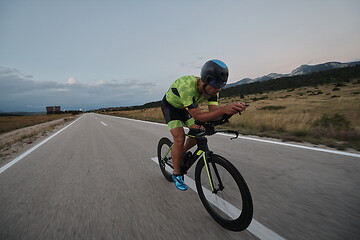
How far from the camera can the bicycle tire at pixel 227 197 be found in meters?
1.67

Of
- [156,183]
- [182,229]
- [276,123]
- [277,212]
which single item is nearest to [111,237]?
[182,229]

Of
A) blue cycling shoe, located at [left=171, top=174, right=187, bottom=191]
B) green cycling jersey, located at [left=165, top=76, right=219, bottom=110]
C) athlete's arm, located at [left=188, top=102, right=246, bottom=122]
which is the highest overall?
green cycling jersey, located at [left=165, top=76, right=219, bottom=110]

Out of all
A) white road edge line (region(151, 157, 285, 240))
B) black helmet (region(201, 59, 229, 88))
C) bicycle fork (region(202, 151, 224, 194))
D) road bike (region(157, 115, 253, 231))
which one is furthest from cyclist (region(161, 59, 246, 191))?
white road edge line (region(151, 157, 285, 240))

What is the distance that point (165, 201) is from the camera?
93.7 inches

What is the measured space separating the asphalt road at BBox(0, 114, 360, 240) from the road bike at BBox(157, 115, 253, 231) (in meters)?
0.12

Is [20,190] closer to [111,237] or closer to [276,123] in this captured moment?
[111,237]

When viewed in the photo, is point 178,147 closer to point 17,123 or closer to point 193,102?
point 193,102

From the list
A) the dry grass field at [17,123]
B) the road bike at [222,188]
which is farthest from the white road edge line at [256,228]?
the dry grass field at [17,123]

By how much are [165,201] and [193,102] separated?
1.38m

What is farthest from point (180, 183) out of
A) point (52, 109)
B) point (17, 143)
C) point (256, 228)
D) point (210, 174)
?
point (52, 109)

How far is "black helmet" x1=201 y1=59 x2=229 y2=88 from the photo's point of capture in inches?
76.9

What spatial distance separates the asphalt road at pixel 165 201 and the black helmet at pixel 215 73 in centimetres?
154

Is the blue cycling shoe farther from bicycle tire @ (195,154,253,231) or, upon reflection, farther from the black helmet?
the black helmet

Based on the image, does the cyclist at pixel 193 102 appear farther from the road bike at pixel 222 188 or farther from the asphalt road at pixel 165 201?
the asphalt road at pixel 165 201
